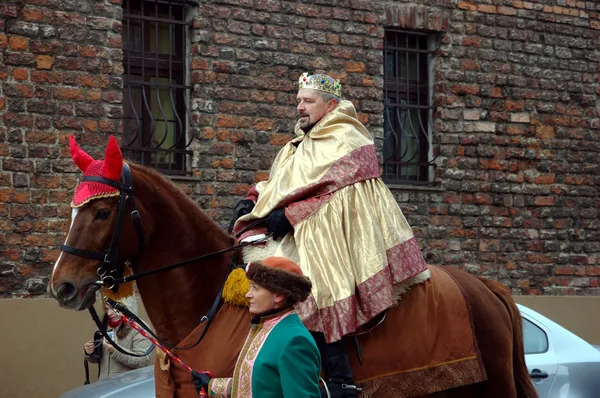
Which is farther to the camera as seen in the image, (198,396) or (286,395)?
(198,396)

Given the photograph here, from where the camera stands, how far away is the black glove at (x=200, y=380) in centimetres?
477

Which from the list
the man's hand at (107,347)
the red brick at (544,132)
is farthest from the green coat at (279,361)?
the red brick at (544,132)

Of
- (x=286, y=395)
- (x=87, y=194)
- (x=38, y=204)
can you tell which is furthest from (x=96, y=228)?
(x=38, y=204)

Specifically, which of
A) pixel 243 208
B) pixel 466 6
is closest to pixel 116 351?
pixel 243 208

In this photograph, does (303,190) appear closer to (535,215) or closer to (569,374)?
(569,374)

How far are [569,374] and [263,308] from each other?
4.43 metres

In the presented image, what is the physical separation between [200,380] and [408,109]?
8.28 metres

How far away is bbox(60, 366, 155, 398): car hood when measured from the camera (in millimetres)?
7047

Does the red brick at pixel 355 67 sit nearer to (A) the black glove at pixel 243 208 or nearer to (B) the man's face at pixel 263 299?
(A) the black glove at pixel 243 208

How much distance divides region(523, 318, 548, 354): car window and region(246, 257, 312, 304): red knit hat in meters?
4.27

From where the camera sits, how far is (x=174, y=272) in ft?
17.2

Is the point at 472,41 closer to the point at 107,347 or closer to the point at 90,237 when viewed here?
the point at 107,347

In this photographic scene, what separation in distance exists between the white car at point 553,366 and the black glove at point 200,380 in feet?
8.59

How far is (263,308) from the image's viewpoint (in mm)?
3914
